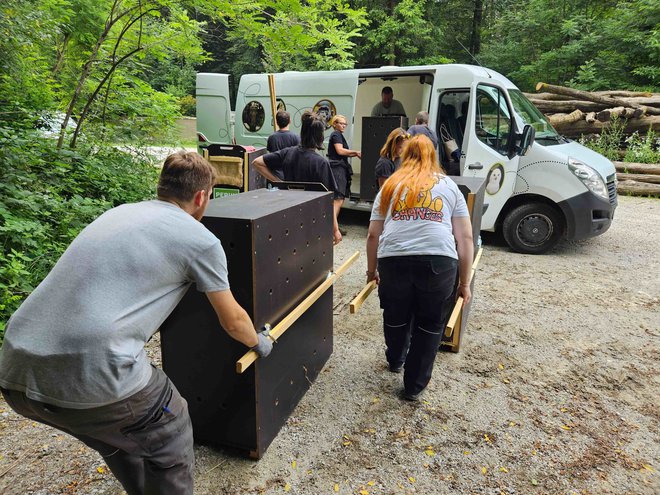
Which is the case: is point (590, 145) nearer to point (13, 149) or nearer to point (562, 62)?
point (562, 62)

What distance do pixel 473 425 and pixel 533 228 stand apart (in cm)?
Answer: 455

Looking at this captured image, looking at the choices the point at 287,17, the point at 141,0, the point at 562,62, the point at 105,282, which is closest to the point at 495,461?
the point at 105,282

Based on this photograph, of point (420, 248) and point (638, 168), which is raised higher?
point (420, 248)

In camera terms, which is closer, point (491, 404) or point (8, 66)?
point (491, 404)

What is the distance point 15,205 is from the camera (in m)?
4.82

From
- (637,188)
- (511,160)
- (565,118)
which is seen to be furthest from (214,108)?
(637,188)

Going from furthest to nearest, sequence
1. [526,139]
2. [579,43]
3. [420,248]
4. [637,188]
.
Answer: [579,43] < [637,188] < [526,139] < [420,248]

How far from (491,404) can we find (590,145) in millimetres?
11907

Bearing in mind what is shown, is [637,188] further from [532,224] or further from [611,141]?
[532,224]

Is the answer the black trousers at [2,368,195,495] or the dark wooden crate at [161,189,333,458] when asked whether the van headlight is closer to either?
the dark wooden crate at [161,189,333,458]

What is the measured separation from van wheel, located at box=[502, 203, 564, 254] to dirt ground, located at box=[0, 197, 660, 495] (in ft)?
6.18

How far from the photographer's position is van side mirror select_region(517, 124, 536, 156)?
650 centimetres

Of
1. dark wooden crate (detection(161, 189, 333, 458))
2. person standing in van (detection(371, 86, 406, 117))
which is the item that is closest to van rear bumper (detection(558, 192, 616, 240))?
person standing in van (detection(371, 86, 406, 117))

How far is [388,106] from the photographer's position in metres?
8.62
